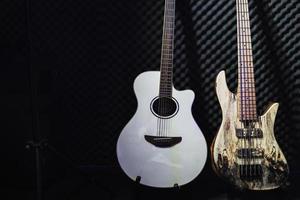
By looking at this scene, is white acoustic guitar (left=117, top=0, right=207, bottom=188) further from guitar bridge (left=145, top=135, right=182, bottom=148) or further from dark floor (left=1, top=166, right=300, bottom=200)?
dark floor (left=1, top=166, right=300, bottom=200)

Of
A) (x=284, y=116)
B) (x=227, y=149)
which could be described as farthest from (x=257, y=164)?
(x=284, y=116)

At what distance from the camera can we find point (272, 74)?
6.63 ft

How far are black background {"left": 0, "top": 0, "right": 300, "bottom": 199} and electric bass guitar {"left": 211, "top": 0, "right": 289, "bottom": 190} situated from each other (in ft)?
0.70

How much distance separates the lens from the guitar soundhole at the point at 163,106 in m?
1.80

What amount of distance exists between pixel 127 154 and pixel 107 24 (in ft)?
2.49

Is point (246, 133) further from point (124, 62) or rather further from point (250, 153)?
point (124, 62)

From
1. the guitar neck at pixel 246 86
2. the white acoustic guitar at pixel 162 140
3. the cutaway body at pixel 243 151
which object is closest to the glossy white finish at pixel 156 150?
the white acoustic guitar at pixel 162 140

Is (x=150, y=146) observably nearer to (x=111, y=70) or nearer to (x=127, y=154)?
(x=127, y=154)

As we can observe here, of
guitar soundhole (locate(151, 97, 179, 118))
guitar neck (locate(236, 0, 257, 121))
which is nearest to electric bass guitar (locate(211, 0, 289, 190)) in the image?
guitar neck (locate(236, 0, 257, 121))

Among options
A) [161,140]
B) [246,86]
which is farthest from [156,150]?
[246,86]

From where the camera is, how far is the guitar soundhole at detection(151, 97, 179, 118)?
1805mm

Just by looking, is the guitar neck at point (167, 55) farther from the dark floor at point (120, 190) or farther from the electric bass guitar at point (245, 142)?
the dark floor at point (120, 190)

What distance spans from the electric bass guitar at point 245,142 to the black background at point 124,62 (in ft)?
0.70

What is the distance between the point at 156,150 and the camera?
70.2 inches
